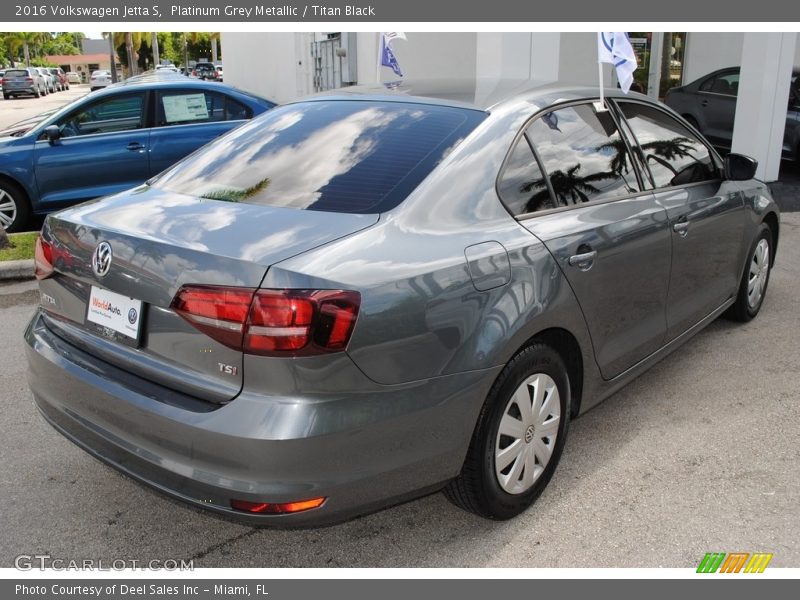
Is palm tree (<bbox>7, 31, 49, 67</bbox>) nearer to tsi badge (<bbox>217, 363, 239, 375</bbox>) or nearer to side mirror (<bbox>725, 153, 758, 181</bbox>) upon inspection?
side mirror (<bbox>725, 153, 758, 181</bbox>)

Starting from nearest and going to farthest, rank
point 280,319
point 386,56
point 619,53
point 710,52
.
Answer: point 280,319
point 619,53
point 386,56
point 710,52

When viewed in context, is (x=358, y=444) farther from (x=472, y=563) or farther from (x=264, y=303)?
(x=472, y=563)

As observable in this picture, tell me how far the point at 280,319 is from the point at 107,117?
7.01 m

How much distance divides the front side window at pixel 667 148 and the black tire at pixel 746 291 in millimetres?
782

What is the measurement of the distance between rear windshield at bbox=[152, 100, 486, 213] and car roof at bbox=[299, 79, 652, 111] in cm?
8

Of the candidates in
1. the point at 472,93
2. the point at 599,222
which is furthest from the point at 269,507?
the point at 472,93

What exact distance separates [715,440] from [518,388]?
1.41m

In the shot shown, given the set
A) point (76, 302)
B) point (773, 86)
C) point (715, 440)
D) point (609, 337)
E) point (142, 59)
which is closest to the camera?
point (76, 302)

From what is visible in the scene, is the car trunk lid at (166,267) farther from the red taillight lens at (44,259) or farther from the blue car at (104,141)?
the blue car at (104,141)

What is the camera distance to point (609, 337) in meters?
3.48

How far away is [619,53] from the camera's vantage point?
4.41 m

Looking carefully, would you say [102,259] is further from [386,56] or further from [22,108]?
[22,108]

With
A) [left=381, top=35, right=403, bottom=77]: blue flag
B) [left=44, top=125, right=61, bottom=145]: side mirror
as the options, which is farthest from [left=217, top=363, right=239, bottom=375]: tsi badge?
[left=44, top=125, right=61, bottom=145]: side mirror

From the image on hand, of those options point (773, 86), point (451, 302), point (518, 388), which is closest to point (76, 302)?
point (451, 302)
